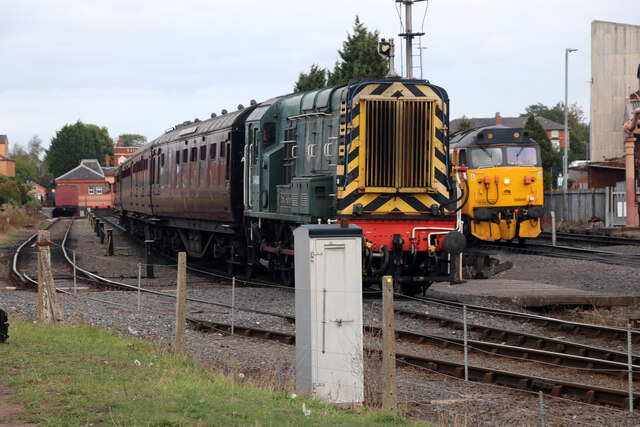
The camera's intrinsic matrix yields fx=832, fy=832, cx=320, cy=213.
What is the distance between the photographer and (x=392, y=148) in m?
14.3

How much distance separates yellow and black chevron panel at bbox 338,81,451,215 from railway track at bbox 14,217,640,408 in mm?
1982

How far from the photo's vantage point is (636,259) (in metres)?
21.8

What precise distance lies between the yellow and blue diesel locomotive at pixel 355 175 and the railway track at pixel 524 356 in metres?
1.33

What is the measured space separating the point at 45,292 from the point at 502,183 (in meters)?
15.4

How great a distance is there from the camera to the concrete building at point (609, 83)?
55.9 meters

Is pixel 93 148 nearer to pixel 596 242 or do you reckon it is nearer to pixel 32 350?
pixel 596 242

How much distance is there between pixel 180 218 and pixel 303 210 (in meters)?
10.7

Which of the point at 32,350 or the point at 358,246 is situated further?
the point at 32,350

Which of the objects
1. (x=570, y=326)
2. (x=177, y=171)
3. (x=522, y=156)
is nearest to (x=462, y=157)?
(x=522, y=156)

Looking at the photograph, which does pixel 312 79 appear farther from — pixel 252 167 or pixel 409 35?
pixel 252 167

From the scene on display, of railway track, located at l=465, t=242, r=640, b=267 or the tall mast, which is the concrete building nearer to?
the tall mast

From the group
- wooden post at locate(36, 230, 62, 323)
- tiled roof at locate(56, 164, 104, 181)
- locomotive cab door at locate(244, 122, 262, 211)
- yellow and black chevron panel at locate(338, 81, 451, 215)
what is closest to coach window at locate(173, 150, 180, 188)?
locomotive cab door at locate(244, 122, 262, 211)

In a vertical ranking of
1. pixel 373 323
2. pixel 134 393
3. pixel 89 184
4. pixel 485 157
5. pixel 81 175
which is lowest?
pixel 373 323

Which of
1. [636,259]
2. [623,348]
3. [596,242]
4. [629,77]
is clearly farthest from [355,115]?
[629,77]
